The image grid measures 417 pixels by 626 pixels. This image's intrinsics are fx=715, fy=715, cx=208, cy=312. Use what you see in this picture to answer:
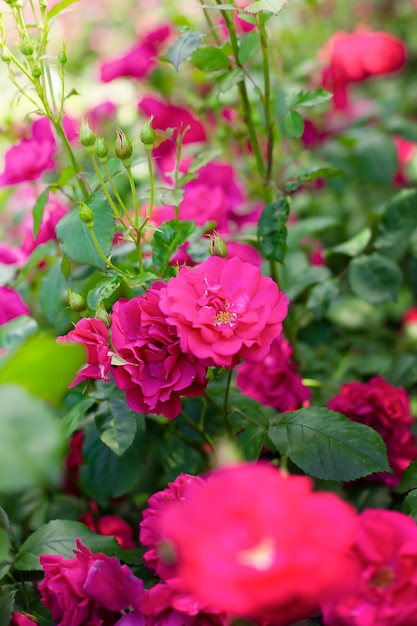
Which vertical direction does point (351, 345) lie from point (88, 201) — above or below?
below

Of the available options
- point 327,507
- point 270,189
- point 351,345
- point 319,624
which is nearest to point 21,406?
point 327,507

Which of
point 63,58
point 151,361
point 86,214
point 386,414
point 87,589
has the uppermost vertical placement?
point 63,58

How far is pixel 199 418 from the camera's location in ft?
3.18

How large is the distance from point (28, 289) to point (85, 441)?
0.37 meters

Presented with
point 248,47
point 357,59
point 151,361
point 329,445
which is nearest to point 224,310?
point 151,361

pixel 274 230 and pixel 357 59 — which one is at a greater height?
pixel 274 230

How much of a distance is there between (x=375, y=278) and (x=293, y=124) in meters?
0.30

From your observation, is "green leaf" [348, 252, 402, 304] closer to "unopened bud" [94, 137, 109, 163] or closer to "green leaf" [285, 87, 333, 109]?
"green leaf" [285, 87, 333, 109]

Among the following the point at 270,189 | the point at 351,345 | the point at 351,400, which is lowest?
the point at 351,345

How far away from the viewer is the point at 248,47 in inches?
39.2

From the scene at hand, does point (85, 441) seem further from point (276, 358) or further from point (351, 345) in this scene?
point (351, 345)

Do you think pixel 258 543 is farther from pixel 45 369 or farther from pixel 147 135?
pixel 147 135

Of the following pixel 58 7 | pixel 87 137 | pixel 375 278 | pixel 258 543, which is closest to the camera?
pixel 258 543

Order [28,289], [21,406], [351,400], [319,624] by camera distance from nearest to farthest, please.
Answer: [21,406], [319,624], [351,400], [28,289]
